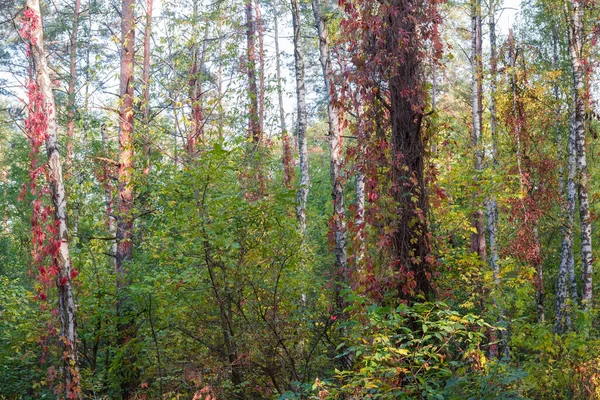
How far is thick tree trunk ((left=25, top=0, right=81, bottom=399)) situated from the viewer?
7602mm

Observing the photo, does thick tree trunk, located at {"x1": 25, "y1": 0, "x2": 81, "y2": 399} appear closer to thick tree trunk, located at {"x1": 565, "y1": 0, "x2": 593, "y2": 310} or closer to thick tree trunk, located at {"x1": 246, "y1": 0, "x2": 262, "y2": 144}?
thick tree trunk, located at {"x1": 246, "y1": 0, "x2": 262, "y2": 144}

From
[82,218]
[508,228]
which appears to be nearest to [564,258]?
[508,228]

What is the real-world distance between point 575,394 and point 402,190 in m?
3.14

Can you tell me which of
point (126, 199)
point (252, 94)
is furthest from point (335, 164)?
point (126, 199)

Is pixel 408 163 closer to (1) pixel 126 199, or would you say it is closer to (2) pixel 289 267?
(2) pixel 289 267

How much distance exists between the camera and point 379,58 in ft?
20.3

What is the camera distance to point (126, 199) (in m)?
10.3

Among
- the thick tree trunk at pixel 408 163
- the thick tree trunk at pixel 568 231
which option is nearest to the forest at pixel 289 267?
the thick tree trunk at pixel 408 163

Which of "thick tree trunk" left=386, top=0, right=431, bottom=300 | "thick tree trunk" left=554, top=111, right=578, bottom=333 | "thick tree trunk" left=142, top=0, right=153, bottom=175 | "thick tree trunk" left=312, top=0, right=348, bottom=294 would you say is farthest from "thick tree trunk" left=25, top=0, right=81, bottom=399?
"thick tree trunk" left=554, top=111, right=578, bottom=333

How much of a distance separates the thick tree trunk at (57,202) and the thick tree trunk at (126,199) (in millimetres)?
766

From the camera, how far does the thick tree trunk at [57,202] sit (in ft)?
24.9

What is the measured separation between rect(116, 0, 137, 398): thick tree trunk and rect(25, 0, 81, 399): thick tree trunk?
0.77 meters

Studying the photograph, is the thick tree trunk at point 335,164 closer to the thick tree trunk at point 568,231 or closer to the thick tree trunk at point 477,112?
the thick tree trunk at point 477,112

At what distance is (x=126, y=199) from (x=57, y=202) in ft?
8.42
